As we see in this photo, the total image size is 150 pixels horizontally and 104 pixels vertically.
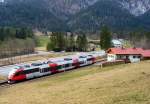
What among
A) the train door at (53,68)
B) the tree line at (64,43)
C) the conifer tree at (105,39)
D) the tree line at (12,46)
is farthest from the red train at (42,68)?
the tree line at (64,43)

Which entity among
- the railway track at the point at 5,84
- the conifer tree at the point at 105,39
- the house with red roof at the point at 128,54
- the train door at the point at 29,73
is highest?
the conifer tree at the point at 105,39

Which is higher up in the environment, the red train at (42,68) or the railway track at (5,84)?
the red train at (42,68)

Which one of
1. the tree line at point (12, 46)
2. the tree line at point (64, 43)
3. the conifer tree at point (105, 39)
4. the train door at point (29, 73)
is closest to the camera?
the train door at point (29, 73)

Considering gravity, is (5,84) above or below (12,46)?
below

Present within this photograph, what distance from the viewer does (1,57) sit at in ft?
356

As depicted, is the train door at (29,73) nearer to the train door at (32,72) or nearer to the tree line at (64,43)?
the train door at (32,72)

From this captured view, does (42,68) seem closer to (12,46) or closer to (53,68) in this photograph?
(53,68)

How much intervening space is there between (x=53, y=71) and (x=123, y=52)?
23.1 meters

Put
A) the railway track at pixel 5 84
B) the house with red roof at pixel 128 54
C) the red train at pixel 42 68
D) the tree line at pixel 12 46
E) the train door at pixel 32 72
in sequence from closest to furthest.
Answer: the railway track at pixel 5 84 < the red train at pixel 42 68 < the train door at pixel 32 72 < the house with red roof at pixel 128 54 < the tree line at pixel 12 46

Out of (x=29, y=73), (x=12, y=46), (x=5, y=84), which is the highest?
(x=12, y=46)

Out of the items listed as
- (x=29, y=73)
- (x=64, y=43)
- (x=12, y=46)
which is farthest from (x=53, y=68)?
(x=64, y=43)

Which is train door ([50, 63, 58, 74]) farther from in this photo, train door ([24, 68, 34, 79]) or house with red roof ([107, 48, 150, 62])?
house with red roof ([107, 48, 150, 62])

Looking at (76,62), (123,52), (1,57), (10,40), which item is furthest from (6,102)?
(10,40)

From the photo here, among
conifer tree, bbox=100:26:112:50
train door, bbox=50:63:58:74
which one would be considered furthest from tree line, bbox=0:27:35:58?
train door, bbox=50:63:58:74
